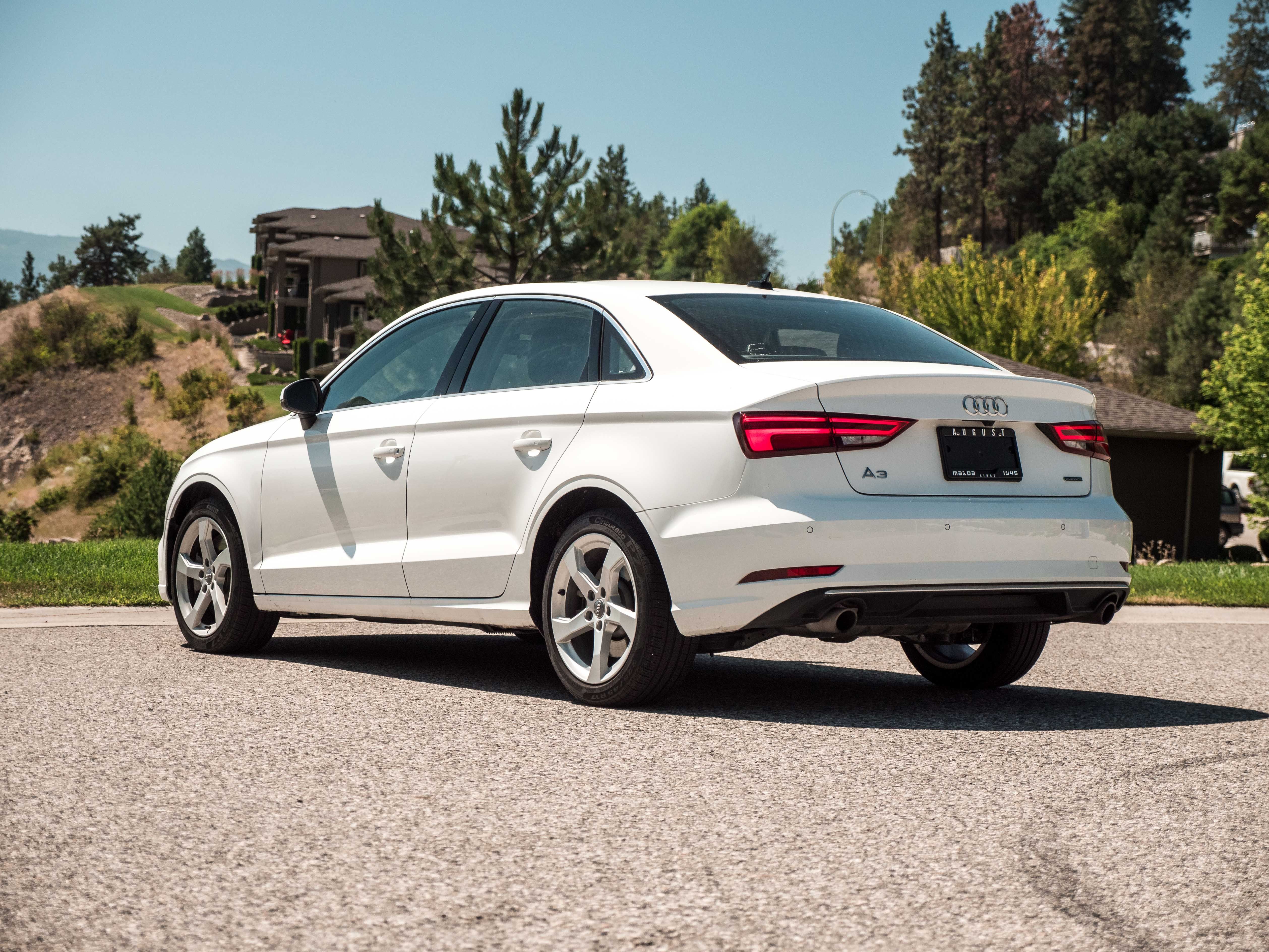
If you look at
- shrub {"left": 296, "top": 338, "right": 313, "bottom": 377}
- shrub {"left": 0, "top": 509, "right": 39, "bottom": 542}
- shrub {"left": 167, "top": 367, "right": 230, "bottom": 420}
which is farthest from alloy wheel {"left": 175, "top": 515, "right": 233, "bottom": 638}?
shrub {"left": 296, "top": 338, "right": 313, "bottom": 377}

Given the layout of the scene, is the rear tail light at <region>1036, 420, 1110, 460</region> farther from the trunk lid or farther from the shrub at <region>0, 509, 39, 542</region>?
the shrub at <region>0, 509, 39, 542</region>

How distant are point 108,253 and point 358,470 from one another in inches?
6642

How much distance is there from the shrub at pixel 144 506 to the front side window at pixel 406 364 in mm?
19845

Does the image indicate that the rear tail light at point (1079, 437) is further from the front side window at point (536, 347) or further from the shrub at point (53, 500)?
the shrub at point (53, 500)

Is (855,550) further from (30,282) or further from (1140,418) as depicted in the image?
(30,282)

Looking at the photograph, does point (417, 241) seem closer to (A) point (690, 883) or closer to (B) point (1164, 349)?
(A) point (690, 883)

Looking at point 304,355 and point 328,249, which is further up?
point 328,249

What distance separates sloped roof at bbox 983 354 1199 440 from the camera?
3159 centimetres

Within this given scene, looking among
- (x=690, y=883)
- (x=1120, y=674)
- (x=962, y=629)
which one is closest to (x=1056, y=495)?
(x=962, y=629)

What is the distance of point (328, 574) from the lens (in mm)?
7031

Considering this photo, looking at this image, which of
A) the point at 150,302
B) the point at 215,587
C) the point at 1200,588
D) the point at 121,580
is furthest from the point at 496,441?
the point at 150,302

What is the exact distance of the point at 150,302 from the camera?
366ft

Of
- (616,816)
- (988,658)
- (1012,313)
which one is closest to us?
(616,816)

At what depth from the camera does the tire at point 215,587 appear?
7.52 metres
